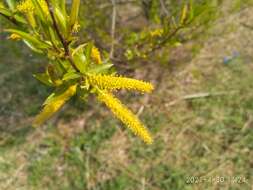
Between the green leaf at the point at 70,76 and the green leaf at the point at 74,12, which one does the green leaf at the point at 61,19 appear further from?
the green leaf at the point at 70,76

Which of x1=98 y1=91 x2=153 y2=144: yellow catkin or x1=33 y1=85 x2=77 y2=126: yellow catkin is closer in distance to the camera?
x1=98 y1=91 x2=153 y2=144: yellow catkin

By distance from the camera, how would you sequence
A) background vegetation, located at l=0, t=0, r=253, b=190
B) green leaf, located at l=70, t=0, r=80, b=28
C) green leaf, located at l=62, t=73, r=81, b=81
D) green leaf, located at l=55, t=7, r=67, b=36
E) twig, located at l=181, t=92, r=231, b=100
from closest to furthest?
green leaf, located at l=70, t=0, r=80, b=28
green leaf, located at l=55, t=7, r=67, b=36
green leaf, located at l=62, t=73, r=81, b=81
background vegetation, located at l=0, t=0, r=253, b=190
twig, located at l=181, t=92, r=231, b=100

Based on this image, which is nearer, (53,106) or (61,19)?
(61,19)

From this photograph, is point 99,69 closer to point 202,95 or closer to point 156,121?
point 156,121

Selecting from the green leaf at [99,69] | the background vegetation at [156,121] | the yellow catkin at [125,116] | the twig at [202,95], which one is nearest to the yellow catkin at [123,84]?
the yellow catkin at [125,116]

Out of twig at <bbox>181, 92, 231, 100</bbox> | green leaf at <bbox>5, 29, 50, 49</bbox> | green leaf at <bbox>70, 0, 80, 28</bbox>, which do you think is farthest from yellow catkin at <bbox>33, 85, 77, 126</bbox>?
twig at <bbox>181, 92, 231, 100</bbox>

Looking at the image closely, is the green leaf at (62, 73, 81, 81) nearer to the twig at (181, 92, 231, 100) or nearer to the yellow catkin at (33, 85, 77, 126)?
the yellow catkin at (33, 85, 77, 126)

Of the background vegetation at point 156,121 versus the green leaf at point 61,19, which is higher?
the green leaf at point 61,19

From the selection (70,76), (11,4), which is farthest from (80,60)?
(11,4)
